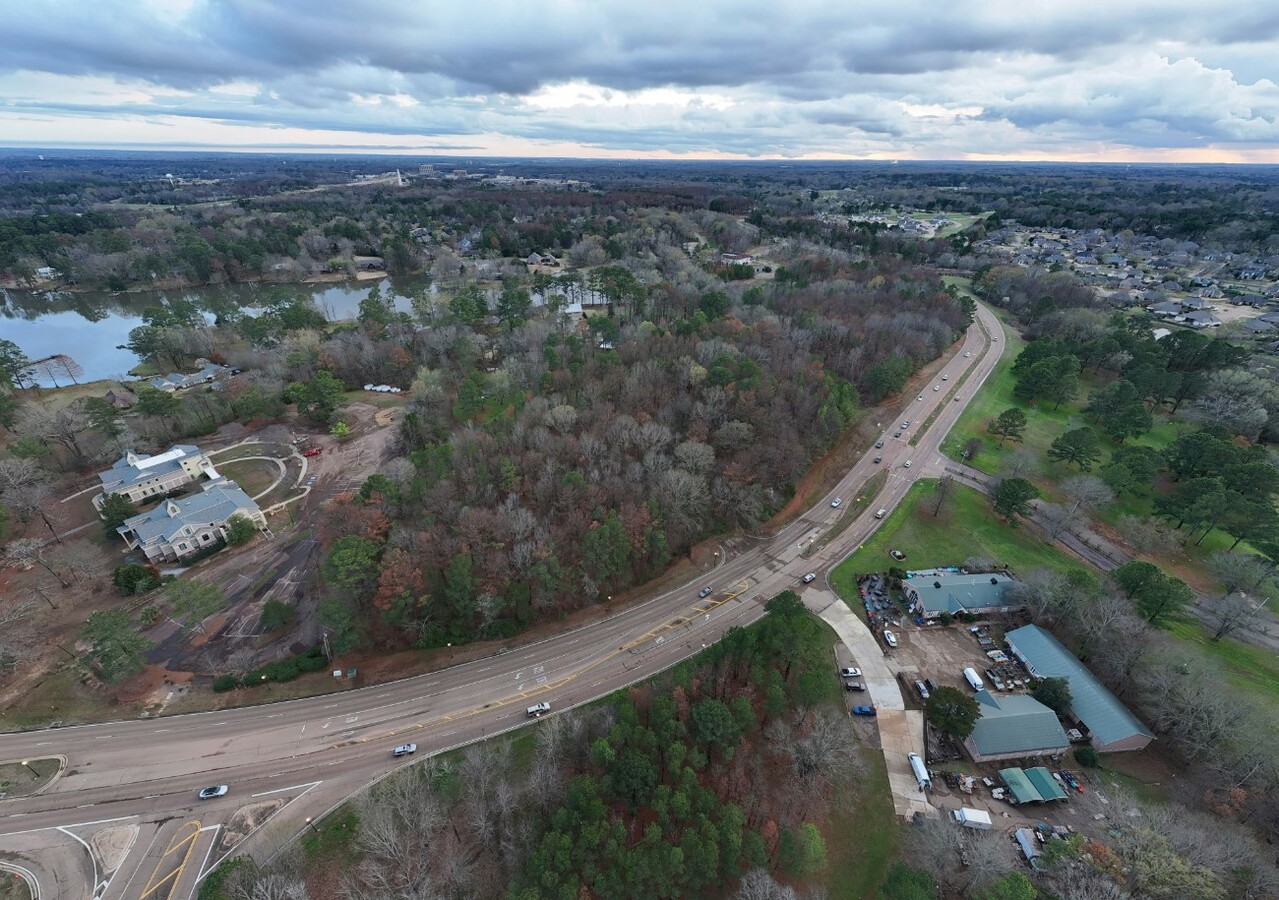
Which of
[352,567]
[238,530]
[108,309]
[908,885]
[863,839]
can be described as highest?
[352,567]

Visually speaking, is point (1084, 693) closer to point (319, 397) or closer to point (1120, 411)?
point (1120, 411)

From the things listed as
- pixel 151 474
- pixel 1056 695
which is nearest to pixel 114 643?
pixel 151 474

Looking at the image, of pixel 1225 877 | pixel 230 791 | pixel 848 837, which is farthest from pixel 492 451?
pixel 1225 877

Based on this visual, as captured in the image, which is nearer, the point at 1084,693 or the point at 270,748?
the point at 270,748

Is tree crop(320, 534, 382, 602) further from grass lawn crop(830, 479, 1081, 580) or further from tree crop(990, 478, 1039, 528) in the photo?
tree crop(990, 478, 1039, 528)

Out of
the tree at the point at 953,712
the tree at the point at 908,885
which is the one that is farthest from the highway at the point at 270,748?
the tree at the point at 908,885

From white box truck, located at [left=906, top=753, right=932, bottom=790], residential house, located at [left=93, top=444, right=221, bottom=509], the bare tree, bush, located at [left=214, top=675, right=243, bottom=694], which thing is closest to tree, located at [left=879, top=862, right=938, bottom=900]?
white box truck, located at [left=906, top=753, right=932, bottom=790]

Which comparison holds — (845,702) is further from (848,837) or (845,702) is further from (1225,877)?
(1225,877)
